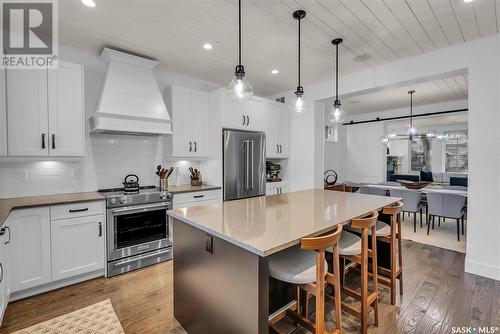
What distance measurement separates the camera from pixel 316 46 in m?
2.93

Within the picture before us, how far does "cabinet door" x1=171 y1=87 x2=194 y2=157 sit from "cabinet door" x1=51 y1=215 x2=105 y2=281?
1.39 meters

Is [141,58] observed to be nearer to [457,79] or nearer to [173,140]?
[173,140]

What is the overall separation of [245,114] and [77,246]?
9.52ft

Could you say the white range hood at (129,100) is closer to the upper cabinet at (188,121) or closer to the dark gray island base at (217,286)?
the upper cabinet at (188,121)

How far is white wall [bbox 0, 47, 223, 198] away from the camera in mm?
2740

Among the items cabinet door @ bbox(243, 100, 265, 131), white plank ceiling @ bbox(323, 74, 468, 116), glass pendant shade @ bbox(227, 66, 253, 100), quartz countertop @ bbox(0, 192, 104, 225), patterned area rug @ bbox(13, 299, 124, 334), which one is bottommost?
patterned area rug @ bbox(13, 299, 124, 334)

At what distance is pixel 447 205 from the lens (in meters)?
4.00

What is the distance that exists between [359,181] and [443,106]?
→ 288 cm

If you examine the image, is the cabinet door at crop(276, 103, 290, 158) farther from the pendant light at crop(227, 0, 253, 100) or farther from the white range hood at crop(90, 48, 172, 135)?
the pendant light at crop(227, 0, 253, 100)

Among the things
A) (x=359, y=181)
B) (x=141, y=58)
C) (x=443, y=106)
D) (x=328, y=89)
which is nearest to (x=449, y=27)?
(x=328, y=89)

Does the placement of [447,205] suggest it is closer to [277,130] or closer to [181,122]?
[277,130]

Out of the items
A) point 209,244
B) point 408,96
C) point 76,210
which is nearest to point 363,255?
point 209,244

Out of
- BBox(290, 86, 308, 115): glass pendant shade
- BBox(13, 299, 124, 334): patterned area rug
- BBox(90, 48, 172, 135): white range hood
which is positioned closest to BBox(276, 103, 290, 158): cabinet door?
BBox(290, 86, 308, 115): glass pendant shade

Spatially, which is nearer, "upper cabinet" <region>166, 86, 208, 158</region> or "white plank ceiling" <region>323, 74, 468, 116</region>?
"upper cabinet" <region>166, 86, 208, 158</region>
